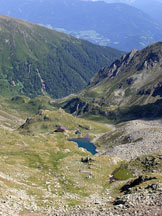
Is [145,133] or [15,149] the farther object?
[145,133]

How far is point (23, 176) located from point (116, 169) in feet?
133

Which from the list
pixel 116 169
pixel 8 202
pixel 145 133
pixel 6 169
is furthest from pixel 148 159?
pixel 145 133

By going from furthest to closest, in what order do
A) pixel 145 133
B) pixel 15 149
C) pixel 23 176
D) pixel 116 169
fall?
pixel 145 133
pixel 15 149
pixel 116 169
pixel 23 176

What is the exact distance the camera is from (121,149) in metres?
168

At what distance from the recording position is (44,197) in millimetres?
64625

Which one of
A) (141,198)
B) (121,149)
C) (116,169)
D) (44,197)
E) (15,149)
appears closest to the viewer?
(141,198)

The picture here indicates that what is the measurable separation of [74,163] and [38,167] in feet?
47.9

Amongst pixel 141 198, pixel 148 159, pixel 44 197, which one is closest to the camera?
pixel 141 198

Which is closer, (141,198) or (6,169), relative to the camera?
(141,198)

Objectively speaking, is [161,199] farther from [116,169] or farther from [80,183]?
[116,169]

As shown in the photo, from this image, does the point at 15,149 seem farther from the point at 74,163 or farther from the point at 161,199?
the point at 161,199

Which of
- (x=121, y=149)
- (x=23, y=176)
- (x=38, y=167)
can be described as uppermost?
(x=23, y=176)

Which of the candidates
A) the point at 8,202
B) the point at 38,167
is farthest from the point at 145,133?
the point at 8,202

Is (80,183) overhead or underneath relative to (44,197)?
underneath
